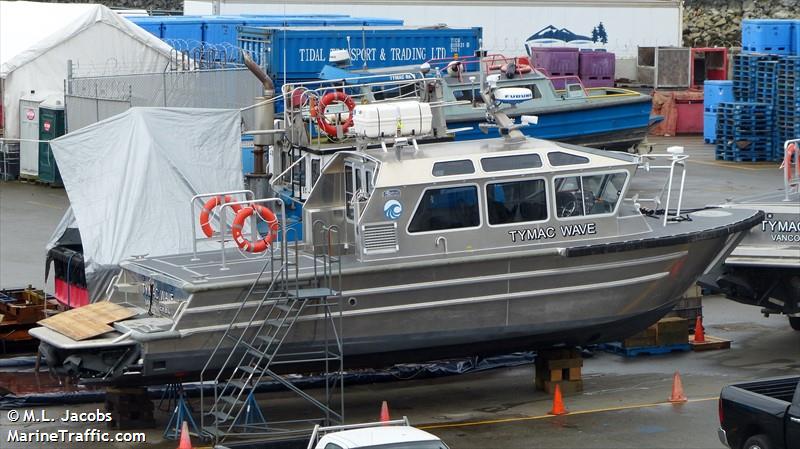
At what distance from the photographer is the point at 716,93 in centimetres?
3216

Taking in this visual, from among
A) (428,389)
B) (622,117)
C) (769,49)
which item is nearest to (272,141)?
(428,389)

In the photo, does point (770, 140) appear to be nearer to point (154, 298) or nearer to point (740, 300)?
point (740, 300)

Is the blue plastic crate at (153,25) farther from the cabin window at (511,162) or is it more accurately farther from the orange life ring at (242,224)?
the cabin window at (511,162)

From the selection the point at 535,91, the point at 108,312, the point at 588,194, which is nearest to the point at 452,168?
the point at 588,194

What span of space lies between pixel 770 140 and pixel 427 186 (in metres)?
18.9

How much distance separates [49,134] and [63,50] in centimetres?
229

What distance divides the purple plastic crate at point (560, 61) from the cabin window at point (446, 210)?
73.8ft

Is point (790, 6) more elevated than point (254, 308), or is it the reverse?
point (790, 6)

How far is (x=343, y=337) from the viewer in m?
13.5

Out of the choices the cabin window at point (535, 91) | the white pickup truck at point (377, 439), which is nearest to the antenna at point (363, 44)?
the cabin window at point (535, 91)

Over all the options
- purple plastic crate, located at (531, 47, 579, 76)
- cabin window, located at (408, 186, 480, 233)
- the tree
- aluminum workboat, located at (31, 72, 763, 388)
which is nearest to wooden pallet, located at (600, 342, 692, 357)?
aluminum workboat, located at (31, 72, 763, 388)

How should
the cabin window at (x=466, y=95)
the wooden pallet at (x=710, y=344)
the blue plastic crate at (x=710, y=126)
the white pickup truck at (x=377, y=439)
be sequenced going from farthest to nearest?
the blue plastic crate at (x=710, y=126), the cabin window at (x=466, y=95), the wooden pallet at (x=710, y=344), the white pickup truck at (x=377, y=439)

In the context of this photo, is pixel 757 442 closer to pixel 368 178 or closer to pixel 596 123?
pixel 368 178

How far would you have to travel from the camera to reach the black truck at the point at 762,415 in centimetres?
1110
